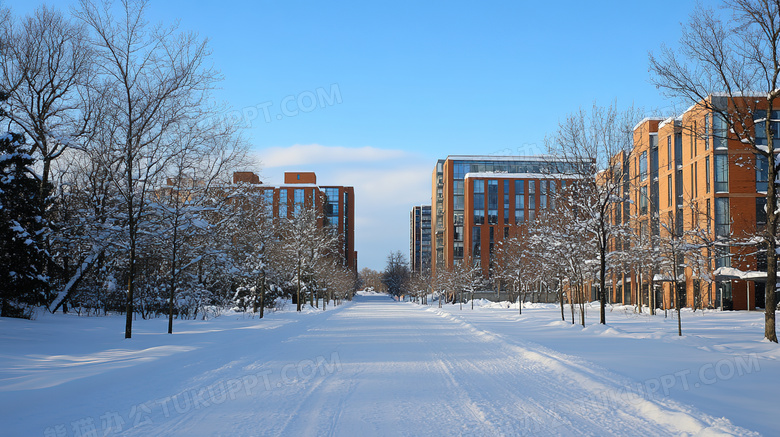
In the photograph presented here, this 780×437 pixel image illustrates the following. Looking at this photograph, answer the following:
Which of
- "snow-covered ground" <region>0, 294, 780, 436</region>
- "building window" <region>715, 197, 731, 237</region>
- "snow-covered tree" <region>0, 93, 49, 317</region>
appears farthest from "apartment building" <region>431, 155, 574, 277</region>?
"snow-covered ground" <region>0, 294, 780, 436</region>

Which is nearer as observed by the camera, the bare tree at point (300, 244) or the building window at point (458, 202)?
the bare tree at point (300, 244)

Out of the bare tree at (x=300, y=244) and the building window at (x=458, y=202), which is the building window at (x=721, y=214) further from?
the building window at (x=458, y=202)

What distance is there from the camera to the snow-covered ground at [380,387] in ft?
23.2

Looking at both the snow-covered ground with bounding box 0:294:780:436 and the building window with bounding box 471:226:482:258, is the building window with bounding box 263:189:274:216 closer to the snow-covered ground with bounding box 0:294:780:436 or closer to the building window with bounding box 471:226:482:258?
the snow-covered ground with bounding box 0:294:780:436

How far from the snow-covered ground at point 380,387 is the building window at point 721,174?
30908mm

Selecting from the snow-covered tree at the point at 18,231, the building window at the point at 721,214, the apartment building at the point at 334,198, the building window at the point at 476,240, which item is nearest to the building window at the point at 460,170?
the building window at the point at 476,240

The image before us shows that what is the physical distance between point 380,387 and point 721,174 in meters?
43.5

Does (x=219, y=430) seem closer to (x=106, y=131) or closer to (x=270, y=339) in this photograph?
(x=270, y=339)

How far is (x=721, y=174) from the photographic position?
1763 inches

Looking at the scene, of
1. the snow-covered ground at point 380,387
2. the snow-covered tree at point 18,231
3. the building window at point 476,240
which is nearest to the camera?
the snow-covered ground at point 380,387


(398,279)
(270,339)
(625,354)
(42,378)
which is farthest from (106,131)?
(398,279)

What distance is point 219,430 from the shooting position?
6805 millimetres

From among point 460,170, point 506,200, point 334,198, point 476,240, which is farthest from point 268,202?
point 334,198

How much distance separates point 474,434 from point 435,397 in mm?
2340
